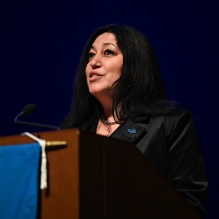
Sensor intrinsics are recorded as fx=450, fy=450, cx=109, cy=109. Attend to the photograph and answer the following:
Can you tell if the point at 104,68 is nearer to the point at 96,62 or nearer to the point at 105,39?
the point at 96,62

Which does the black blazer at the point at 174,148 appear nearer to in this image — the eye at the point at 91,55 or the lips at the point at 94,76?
the lips at the point at 94,76

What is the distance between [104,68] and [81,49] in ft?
2.59

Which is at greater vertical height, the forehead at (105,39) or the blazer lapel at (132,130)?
the forehead at (105,39)

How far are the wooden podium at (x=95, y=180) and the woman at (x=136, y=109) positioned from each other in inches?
14.2

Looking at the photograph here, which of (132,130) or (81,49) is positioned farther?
(81,49)

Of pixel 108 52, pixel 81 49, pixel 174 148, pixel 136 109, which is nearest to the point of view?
pixel 174 148

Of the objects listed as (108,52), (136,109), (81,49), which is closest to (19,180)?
(136,109)

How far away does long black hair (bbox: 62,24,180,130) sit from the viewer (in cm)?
166

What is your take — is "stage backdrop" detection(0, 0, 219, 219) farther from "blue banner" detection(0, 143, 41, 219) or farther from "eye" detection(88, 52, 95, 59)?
"blue banner" detection(0, 143, 41, 219)

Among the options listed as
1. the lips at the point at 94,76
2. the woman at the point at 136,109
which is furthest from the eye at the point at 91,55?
the lips at the point at 94,76

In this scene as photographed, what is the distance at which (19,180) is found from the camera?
926 mm

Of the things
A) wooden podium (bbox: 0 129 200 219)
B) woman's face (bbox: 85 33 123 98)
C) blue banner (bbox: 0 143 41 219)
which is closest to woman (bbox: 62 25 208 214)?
woman's face (bbox: 85 33 123 98)

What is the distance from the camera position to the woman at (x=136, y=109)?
4.80 feet

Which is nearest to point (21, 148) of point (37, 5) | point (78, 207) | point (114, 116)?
point (78, 207)
